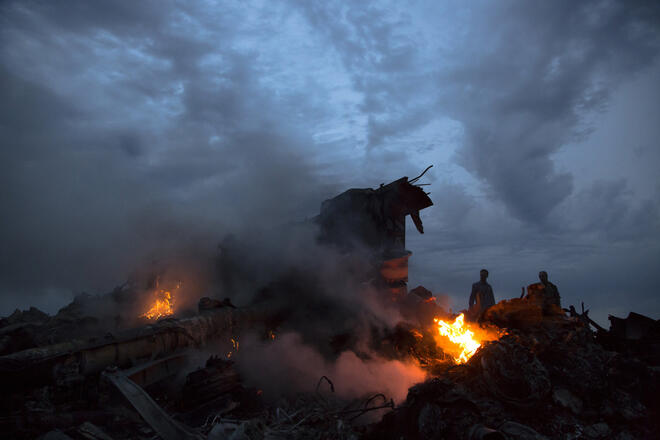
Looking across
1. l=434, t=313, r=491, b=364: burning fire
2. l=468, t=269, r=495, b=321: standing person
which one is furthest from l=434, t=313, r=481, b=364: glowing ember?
l=468, t=269, r=495, b=321: standing person

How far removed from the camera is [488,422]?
495 centimetres

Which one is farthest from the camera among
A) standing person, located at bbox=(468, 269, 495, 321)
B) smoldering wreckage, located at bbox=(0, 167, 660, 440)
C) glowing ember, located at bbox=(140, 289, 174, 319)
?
standing person, located at bbox=(468, 269, 495, 321)

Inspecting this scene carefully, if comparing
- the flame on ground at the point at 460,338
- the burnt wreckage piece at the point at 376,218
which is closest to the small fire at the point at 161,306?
the burnt wreckage piece at the point at 376,218

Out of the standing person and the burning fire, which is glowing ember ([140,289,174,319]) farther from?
the standing person

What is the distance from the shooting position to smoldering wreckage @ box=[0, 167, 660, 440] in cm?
455

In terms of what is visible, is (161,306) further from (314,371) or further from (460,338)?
(460,338)

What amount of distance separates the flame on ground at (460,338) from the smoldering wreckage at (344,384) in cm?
4

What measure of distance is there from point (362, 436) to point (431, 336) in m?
5.39

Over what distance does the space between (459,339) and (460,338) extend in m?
0.05

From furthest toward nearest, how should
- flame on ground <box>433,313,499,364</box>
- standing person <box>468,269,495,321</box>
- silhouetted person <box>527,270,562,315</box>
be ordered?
standing person <box>468,269,495,321</box>
flame on ground <box>433,313,499,364</box>
silhouetted person <box>527,270,562,315</box>

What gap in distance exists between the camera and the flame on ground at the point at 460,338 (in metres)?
8.32

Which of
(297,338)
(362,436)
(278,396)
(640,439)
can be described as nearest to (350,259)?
(297,338)

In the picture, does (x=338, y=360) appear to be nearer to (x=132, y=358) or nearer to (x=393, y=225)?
(x=132, y=358)

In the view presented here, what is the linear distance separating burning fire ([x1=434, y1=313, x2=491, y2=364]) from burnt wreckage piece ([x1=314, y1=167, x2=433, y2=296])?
4.64m
